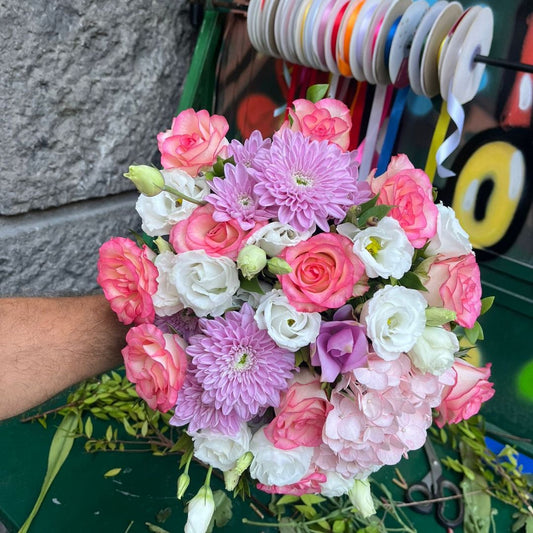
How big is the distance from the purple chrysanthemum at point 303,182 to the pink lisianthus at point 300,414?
183 mm

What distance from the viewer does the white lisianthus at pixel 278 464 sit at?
2.07 feet

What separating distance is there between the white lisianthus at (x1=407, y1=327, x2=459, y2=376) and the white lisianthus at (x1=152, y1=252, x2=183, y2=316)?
0.28 meters

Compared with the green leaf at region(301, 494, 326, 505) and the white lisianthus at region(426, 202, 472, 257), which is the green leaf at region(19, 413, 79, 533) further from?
the white lisianthus at region(426, 202, 472, 257)

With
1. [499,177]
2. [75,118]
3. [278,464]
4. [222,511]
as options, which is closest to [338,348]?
[278,464]

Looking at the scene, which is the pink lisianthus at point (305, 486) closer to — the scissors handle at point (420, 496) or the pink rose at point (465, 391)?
the pink rose at point (465, 391)

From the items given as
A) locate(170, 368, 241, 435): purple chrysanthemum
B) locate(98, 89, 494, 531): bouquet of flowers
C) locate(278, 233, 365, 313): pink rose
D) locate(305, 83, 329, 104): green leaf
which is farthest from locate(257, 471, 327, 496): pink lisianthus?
locate(305, 83, 329, 104): green leaf

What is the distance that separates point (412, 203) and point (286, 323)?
198mm

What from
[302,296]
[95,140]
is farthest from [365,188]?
[95,140]

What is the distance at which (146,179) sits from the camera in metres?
0.57

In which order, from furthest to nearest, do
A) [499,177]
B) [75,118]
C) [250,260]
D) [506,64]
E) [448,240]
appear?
[75,118] < [499,177] < [506,64] < [448,240] < [250,260]

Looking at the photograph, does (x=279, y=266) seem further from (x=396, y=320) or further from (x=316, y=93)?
(x=316, y=93)

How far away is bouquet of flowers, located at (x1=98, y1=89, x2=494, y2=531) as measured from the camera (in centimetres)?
57

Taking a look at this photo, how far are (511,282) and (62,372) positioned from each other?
34.6 inches

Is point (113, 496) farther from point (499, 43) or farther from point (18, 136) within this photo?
point (499, 43)
